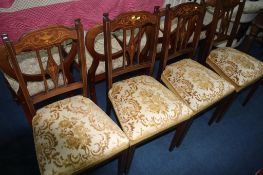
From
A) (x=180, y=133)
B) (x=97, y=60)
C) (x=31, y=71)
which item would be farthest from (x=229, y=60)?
(x=31, y=71)

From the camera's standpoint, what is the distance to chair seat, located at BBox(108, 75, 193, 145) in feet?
3.70

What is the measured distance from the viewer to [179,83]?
1.39 metres

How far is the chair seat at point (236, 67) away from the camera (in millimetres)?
1505

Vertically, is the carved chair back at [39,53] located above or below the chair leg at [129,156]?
above

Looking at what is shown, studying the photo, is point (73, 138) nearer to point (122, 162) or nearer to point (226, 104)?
point (122, 162)

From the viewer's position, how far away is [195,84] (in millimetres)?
1366

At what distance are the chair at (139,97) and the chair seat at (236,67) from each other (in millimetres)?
483

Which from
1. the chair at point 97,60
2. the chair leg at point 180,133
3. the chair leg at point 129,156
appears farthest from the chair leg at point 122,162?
the chair at point 97,60

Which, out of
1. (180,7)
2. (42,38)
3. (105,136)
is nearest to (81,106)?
(105,136)

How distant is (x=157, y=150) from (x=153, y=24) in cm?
85

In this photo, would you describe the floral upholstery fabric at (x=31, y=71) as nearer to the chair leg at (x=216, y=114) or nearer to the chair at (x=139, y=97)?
the chair at (x=139, y=97)

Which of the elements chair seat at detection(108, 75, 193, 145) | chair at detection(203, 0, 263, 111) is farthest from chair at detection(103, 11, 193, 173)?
chair at detection(203, 0, 263, 111)

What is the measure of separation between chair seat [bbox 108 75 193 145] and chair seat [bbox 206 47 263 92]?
0.47 meters

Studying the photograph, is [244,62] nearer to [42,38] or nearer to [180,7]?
[180,7]
